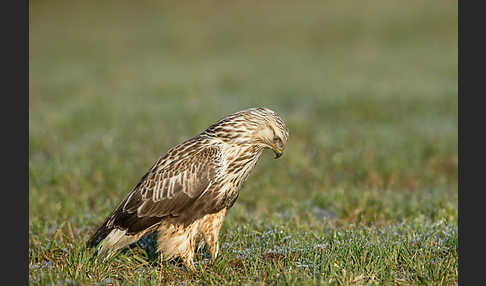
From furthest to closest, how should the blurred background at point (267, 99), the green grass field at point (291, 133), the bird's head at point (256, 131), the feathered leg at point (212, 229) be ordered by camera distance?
the blurred background at point (267, 99), the feathered leg at point (212, 229), the bird's head at point (256, 131), the green grass field at point (291, 133)

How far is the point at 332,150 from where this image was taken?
9.82 m

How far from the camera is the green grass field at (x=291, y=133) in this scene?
4.77 m

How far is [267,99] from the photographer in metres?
14.6

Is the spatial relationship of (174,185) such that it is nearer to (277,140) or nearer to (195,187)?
(195,187)

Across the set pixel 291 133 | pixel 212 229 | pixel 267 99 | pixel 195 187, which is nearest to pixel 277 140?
pixel 195 187

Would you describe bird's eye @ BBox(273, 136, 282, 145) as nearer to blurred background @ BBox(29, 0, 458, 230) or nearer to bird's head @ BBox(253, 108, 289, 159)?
bird's head @ BBox(253, 108, 289, 159)

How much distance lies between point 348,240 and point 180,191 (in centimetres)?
176

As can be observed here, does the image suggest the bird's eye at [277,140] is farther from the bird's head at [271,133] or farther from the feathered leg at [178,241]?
the feathered leg at [178,241]

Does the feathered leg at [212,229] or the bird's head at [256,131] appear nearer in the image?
the bird's head at [256,131]

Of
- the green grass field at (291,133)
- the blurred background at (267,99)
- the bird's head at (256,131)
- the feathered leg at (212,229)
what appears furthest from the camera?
the blurred background at (267,99)

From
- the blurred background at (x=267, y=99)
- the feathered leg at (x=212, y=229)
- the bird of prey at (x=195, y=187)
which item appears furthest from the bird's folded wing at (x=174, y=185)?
the blurred background at (x=267, y=99)

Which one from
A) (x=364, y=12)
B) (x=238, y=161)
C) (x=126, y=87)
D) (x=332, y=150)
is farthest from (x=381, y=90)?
(x=364, y=12)

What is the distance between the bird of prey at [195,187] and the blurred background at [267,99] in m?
1.53

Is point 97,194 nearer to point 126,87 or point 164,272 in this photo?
point 164,272
